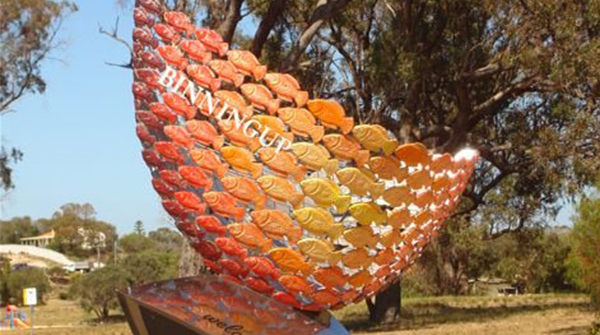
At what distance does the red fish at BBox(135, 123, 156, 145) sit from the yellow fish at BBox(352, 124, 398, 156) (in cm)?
231

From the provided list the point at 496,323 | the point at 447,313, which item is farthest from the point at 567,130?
the point at 447,313

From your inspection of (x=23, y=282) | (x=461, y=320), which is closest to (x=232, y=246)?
(x=461, y=320)

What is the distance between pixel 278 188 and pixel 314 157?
0.50 m

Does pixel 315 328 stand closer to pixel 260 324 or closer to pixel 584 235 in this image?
pixel 260 324

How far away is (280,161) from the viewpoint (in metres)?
9.83

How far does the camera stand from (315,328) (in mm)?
10180

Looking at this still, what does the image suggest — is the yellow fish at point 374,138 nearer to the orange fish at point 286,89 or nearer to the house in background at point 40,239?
the orange fish at point 286,89

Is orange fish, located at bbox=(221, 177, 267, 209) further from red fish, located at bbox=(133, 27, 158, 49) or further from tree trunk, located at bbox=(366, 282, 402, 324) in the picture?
tree trunk, located at bbox=(366, 282, 402, 324)

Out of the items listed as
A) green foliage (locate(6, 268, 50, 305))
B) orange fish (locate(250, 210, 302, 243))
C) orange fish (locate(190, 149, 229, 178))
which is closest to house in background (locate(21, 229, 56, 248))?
green foliage (locate(6, 268, 50, 305))

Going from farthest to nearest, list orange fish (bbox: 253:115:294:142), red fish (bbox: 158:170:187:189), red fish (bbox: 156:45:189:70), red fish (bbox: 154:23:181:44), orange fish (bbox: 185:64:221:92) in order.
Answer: red fish (bbox: 154:23:181:44)
red fish (bbox: 156:45:189:70)
orange fish (bbox: 185:64:221:92)
red fish (bbox: 158:170:187:189)
orange fish (bbox: 253:115:294:142)

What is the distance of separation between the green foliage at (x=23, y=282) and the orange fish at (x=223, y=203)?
122ft

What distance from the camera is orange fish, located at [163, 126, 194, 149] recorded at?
1011cm

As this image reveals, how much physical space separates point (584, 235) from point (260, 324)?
859 cm

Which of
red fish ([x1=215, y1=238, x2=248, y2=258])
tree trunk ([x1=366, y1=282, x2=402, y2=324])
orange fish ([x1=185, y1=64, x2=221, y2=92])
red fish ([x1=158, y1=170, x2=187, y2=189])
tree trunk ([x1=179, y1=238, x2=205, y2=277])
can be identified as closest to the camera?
red fish ([x1=215, y1=238, x2=248, y2=258])
